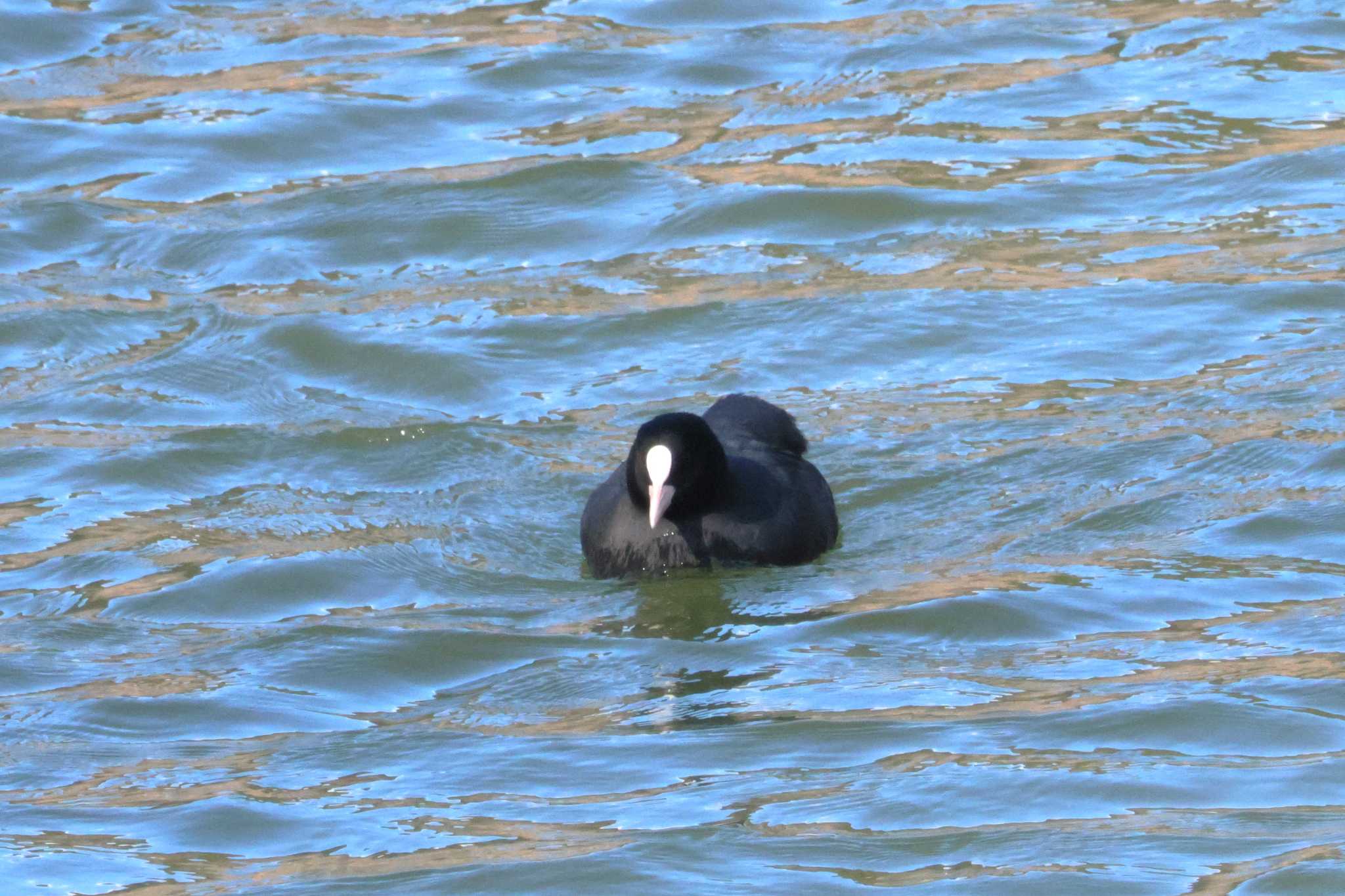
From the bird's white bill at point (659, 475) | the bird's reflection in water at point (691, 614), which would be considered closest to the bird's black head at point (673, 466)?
the bird's white bill at point (659, 475)

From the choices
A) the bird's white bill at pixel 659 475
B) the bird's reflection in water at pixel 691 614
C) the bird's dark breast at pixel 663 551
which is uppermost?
the bird's white bill at pixel 659 475

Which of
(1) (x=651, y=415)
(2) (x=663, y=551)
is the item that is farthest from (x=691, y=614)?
(1) (x=651, y=415)

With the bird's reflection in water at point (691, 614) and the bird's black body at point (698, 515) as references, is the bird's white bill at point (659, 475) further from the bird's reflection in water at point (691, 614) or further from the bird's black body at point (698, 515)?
the bird's reflection in water at point (691, 614)

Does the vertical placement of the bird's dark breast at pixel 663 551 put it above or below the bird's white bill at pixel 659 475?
below

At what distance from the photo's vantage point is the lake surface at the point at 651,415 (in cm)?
605

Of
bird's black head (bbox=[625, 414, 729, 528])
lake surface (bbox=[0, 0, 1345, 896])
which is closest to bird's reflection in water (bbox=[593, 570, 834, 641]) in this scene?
lake surface (bbox=[0, 0, 1345, 896])

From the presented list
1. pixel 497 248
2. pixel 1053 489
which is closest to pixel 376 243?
pixel 497 248

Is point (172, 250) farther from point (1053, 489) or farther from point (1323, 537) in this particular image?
point (1323, 537)

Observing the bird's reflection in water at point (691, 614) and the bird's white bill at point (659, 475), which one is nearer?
the bird's reflection in water at point (691, 614)

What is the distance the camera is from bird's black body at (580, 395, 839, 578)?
7.99 meters

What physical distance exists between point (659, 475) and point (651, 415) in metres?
1.87

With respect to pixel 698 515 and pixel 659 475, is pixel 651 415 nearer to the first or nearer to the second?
pixel 698 515

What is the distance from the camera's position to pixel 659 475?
7.92 metres

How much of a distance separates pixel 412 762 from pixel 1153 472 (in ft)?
11.6
